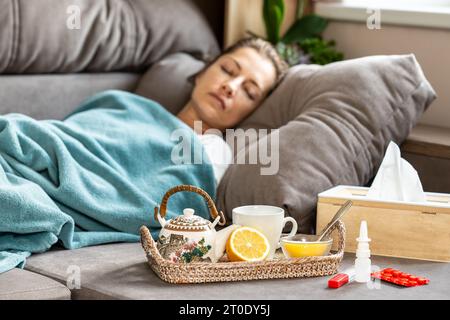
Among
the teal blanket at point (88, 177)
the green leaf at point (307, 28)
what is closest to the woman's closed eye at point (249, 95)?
the teal blanket at point (88, 177)

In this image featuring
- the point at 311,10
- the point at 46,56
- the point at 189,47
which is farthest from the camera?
the point at 311,10

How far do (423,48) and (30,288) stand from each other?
68.0 inches

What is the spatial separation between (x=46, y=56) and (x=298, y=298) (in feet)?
4.21

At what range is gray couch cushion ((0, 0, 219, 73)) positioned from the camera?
2.47 meters

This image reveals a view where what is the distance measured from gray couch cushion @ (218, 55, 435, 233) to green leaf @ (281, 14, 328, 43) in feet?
2.10

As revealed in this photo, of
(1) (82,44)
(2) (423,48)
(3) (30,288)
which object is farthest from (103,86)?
(3) (30,288)

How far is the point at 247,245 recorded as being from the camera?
1800mm

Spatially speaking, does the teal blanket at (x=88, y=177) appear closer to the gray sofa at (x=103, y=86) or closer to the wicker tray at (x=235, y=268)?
the gray sofa at (x=103, y=86)

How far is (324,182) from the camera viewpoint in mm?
2180

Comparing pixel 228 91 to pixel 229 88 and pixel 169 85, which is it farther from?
pixel 169 85

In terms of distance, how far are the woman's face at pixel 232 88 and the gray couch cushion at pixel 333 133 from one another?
154mm

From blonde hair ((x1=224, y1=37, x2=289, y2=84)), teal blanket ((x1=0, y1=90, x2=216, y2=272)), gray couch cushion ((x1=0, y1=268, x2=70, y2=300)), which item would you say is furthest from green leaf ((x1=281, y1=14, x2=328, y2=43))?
gray couch cushion ((x1=0, y1=268, x2=70, y2=300))
